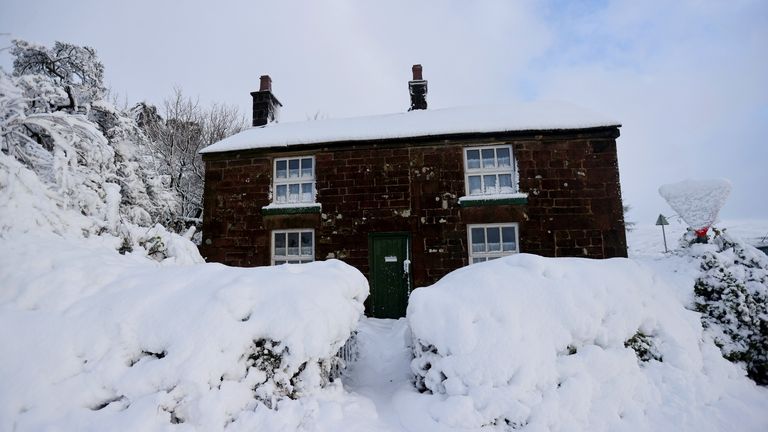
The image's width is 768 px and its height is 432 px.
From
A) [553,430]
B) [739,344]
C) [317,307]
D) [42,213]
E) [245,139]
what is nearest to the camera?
[553,430]

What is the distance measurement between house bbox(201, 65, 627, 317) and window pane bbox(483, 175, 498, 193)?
2 centimetres

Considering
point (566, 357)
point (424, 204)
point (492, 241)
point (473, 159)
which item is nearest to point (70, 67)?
point (424, 204)

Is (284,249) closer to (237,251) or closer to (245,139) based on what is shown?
(237,251)

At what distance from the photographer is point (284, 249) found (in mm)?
9500

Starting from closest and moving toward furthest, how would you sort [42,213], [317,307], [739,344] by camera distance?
1. [317,307]
2. [42,213]
3. [739,344]

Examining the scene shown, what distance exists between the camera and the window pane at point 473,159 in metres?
9.10

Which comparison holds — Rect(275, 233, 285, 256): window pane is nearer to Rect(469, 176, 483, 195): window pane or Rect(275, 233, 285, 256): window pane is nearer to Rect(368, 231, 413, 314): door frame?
Rect(368, 231, 413, 314): door frame

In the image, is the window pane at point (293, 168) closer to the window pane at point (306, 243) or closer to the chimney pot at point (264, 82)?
the window pane at point (306, 243)

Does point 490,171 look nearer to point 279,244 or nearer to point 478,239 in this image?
point 478,239

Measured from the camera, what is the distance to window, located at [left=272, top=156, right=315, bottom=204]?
31.7ft

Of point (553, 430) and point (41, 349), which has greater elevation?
point (41, 349)

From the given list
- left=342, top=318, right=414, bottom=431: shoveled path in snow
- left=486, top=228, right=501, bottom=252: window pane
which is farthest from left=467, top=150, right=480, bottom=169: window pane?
left=342, top=318, right=414, bottom=431: shoveled path in snow

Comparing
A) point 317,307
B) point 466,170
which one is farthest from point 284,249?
point 317,307

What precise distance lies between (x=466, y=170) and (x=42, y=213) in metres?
7.60
